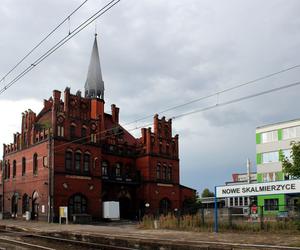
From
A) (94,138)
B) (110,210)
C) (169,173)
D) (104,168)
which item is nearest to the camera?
(110,210)

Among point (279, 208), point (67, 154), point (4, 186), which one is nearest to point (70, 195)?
point (67, 154)

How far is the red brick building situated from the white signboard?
25.7 metres

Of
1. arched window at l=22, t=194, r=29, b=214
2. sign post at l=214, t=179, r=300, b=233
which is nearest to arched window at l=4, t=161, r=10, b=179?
arched window at l=22, t=194, r=29, b=214

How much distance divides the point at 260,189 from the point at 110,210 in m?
30.5

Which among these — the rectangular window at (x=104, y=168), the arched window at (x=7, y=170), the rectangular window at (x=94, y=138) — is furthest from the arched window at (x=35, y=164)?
the rectangular window at (x=104, y=168)

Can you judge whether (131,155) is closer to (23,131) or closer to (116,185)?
(116,185)

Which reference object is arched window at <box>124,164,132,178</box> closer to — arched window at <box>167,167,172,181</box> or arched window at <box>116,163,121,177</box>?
arched window at <box>116,163,121,177</box>

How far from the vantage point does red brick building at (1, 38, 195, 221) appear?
47.2 m

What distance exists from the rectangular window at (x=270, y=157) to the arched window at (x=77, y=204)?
2634cm

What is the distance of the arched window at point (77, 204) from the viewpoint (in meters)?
47.9

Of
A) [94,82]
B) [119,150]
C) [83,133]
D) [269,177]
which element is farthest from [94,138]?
[269,177]

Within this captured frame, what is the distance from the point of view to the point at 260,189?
74.2ft

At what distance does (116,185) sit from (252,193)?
34530mm

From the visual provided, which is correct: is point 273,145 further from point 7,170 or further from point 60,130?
point 7,170
